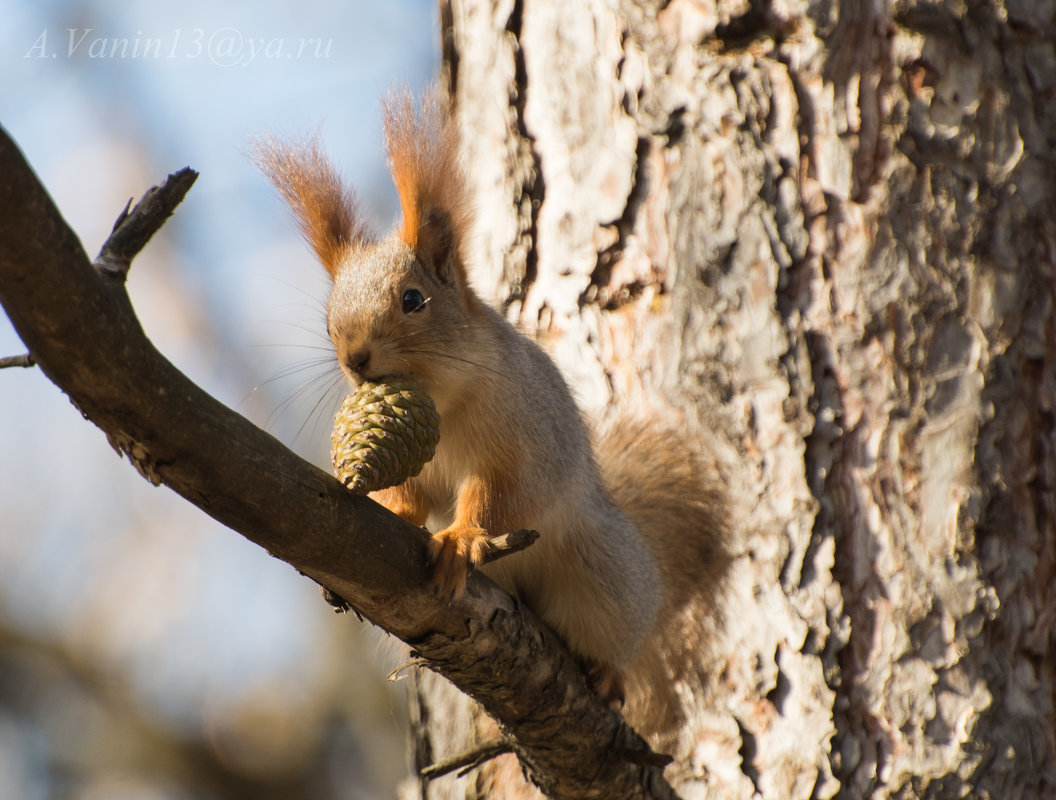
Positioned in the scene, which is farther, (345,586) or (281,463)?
(345,586)

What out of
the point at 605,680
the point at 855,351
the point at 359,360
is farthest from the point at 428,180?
the point at 605,680

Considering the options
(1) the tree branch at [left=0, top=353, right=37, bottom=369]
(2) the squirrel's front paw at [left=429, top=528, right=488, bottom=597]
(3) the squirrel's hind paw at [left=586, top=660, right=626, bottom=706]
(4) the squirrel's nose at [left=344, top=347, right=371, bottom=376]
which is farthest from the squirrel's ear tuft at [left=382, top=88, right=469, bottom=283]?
(1) the tree branch at [left=0, top=353, right=37, bottom=369]

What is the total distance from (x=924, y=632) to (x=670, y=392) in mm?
582

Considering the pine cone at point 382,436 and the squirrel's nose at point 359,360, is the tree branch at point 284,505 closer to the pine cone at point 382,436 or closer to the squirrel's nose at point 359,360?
the pine cone at point 382,436

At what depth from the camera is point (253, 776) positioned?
3.38 m

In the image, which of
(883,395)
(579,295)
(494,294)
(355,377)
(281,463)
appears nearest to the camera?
(281,463)

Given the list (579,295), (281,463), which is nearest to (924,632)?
(579,295)

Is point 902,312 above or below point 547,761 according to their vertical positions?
above

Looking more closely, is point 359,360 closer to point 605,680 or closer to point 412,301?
point 412,301

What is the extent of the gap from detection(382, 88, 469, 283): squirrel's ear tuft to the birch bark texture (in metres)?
0.31

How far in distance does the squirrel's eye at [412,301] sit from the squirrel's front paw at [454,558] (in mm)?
410

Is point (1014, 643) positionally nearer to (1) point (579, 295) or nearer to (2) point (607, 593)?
(2) point (607, 593)

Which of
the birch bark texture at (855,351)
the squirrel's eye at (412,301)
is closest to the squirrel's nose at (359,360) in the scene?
the squirrel's eye at (412,301)

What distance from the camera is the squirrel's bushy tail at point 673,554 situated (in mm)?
1790
